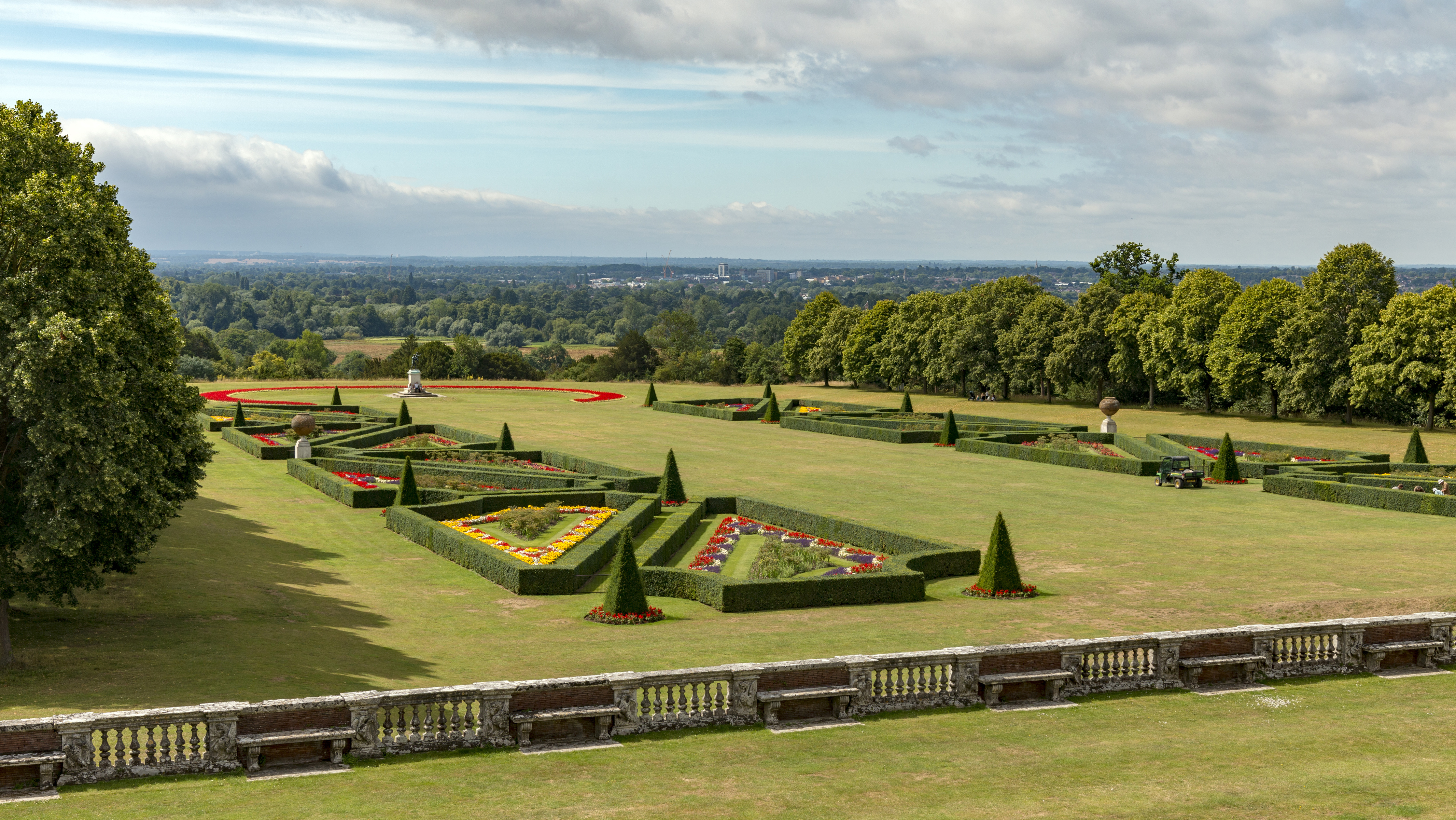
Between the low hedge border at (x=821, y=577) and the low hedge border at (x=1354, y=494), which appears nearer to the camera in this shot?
the low hedge border at (x=821, y=577)

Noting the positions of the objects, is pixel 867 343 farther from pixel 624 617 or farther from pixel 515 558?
pixel 624 617

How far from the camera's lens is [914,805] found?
15.1 meters

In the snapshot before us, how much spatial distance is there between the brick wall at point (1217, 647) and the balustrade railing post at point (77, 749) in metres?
17.2

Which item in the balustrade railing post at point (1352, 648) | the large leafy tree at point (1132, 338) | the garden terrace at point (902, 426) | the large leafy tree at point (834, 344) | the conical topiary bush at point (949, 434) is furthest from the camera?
the large leafy tree at point (834, 344)

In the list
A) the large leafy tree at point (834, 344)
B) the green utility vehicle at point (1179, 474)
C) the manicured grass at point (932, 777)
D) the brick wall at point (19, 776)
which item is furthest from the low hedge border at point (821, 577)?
the large leafy tree at point (834, 344)

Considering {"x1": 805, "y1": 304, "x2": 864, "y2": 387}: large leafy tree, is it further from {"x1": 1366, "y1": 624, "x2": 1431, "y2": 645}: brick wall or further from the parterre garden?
{"x1": 1366, "y1": 624, "x2": 1431, "y2": 645}: brick wall

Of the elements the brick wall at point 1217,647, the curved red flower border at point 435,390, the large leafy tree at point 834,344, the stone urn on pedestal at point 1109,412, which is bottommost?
the curved red flower border at point 435,390

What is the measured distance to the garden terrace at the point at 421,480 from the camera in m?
44.9

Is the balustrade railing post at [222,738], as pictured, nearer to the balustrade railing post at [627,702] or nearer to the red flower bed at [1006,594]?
the balustrade railing post at [627,702]

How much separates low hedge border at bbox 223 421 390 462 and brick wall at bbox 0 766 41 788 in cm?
4261

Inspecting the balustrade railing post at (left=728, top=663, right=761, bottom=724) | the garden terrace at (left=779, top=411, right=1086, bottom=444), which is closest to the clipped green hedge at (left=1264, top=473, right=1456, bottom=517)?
the garden terrace at (left=779, top=411, right=1086, bottom=444)

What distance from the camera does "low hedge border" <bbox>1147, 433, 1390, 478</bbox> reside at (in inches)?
2176

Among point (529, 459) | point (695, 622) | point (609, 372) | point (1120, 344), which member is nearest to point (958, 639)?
point (695, 622)

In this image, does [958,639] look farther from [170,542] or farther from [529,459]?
[529,459]
